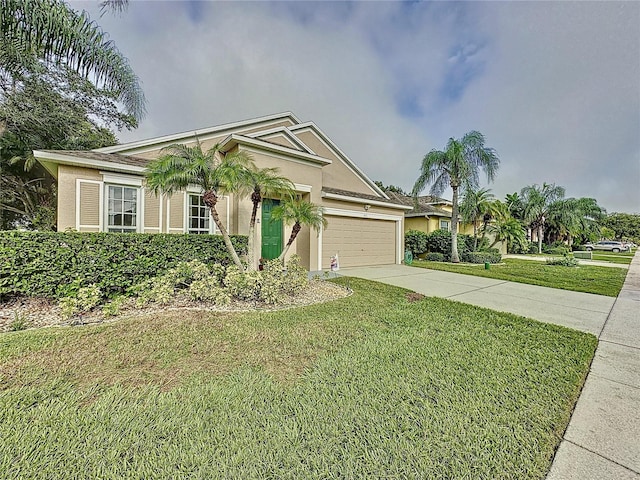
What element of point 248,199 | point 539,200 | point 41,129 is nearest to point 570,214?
point 539,200

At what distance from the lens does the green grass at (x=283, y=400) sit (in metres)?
1.91

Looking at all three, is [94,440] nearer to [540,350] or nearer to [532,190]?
[540,350]

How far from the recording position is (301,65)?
13508mm

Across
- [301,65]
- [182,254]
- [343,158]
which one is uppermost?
[301,65]

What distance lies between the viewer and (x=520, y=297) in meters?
7.21

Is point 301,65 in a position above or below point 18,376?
above

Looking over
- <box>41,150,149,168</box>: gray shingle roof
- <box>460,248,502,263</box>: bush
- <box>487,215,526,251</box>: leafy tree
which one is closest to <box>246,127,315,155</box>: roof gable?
<box>41,150,149,168</box>: gray shingle roof

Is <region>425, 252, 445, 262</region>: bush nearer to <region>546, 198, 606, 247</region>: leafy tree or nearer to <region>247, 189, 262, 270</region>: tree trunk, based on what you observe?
<region>247, 189, 262, 270</region>: tree trunk

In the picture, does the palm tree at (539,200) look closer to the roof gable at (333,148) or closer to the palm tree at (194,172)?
the roof gable at (333,148)

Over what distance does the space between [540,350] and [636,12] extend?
41.7 ft

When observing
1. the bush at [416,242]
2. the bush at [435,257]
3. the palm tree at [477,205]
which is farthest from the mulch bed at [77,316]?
the palm tree at [477,205]

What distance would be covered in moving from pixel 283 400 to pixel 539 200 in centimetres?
3355

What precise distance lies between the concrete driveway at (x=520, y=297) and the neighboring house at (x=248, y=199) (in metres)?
2.79

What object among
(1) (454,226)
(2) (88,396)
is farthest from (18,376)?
(1) (454,226)
